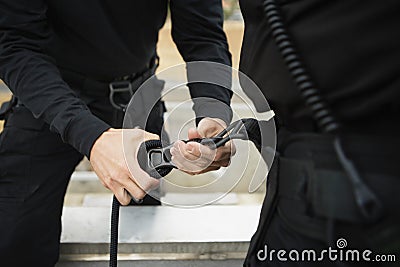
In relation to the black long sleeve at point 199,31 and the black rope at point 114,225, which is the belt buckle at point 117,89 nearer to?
the black long sleeve at point 199,31

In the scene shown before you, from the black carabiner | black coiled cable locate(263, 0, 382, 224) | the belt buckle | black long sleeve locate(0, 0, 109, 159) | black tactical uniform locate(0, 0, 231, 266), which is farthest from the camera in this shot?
the belt buckle

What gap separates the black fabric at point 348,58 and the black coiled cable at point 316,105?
13 mm

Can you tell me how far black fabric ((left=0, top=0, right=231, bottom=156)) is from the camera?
106 centimetres

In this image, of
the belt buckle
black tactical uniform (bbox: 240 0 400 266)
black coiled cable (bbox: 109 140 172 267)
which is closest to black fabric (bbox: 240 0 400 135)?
black tactical uniform (bbox: 240 0 400 266)

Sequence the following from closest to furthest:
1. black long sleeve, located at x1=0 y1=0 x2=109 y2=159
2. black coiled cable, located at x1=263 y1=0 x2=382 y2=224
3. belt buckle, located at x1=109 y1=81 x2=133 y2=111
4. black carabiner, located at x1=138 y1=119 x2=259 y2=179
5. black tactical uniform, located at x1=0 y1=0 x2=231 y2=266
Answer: black coiled cable, located at x1=263 y1=0 x2=382 y2=224, black carabiner, located at x1=138 y1=119 x2=259 y2=179, black long sleeve, located at x1=0 y1=0 x2=109 y2=159, black tactical uniform, located at x1=0 y1=0 x2=231 y2=266, belt buckle, located at x1=109 y1=81 x2=133 y2=111

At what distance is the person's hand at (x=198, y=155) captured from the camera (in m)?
0.86

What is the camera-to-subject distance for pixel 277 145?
2.38ft

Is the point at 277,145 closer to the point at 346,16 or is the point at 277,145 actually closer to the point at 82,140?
the point at 346,16

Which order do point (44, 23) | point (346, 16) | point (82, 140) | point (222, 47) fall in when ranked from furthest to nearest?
point (222, 47)
point (44, 23)
point (82, 140)
point (346, 16)

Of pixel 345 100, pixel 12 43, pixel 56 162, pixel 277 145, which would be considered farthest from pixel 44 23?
pixel 345 100

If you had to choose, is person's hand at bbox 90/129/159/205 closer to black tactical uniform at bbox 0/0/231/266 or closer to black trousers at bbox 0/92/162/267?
black tactical uniform at bbox 0/0/231/266

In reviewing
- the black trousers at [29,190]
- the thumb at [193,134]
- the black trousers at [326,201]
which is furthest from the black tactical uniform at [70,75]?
the black trousers at [326,201]

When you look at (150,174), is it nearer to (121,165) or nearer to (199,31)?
(121,165)

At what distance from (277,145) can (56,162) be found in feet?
2.93
